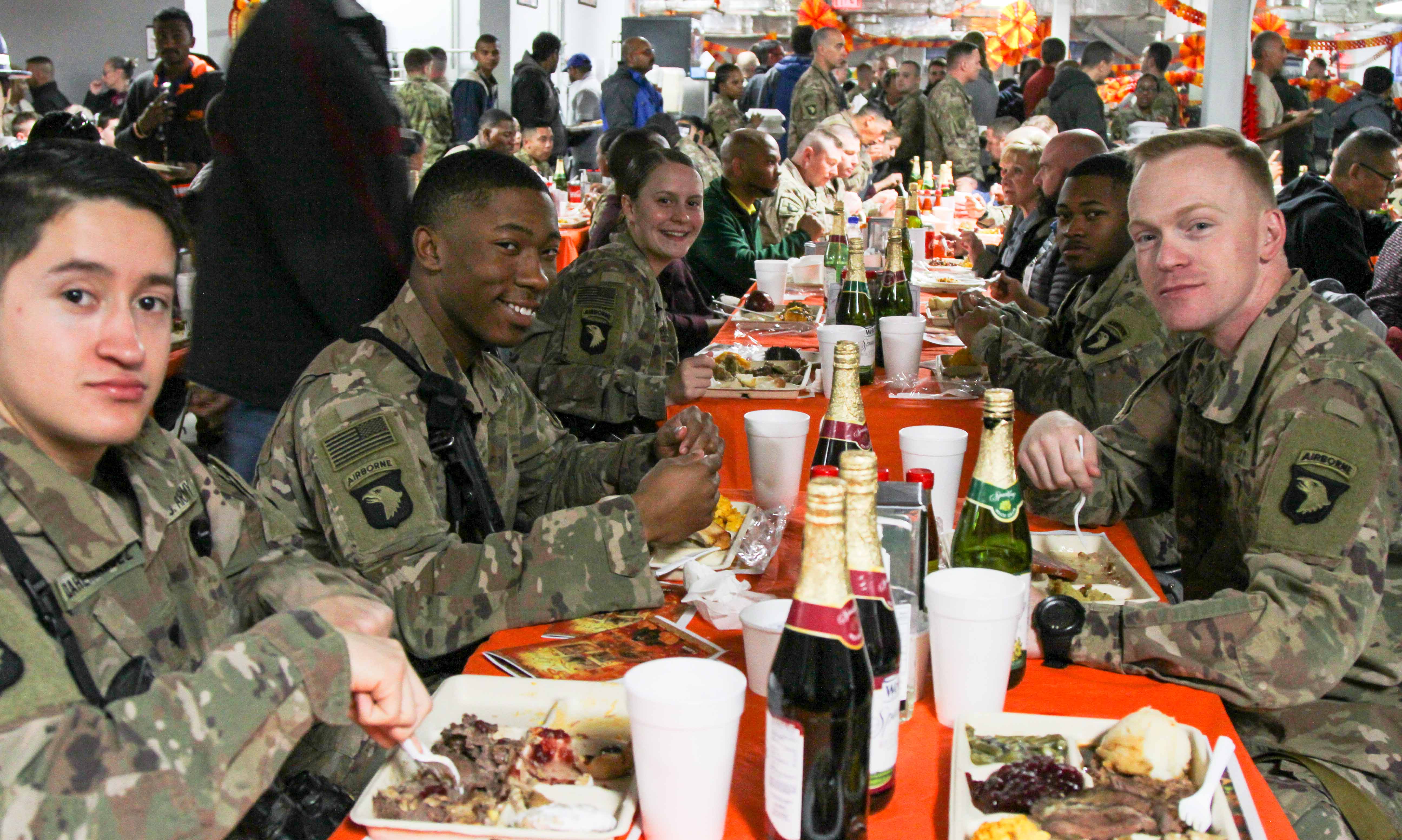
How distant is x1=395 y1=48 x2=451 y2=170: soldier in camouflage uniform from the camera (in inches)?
390

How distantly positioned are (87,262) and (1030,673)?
1231mm

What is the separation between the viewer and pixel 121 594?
4.22 ft

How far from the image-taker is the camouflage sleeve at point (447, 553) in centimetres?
167

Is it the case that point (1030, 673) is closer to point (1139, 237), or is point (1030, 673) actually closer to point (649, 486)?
point (649, 486)

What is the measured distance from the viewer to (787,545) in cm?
192

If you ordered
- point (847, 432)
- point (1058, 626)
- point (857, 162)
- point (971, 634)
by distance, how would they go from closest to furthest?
point (971, 634)
point (1058, 626)
point (847, 432)
point (857, 162)

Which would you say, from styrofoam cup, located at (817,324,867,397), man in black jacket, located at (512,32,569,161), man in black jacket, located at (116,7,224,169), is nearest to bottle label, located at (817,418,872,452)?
styrofoam cup, located at (817,324,867,397)

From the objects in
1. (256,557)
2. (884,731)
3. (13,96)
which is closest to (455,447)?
(256,557)

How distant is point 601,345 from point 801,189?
3426 mm

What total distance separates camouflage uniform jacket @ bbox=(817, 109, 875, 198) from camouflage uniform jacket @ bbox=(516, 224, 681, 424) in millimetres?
3630

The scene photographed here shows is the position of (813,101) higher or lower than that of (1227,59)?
lower

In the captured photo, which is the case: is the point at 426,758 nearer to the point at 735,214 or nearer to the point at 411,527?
the point at 411,527

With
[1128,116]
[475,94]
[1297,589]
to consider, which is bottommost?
[1297,589]

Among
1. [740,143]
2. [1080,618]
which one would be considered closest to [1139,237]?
[1080,618]
